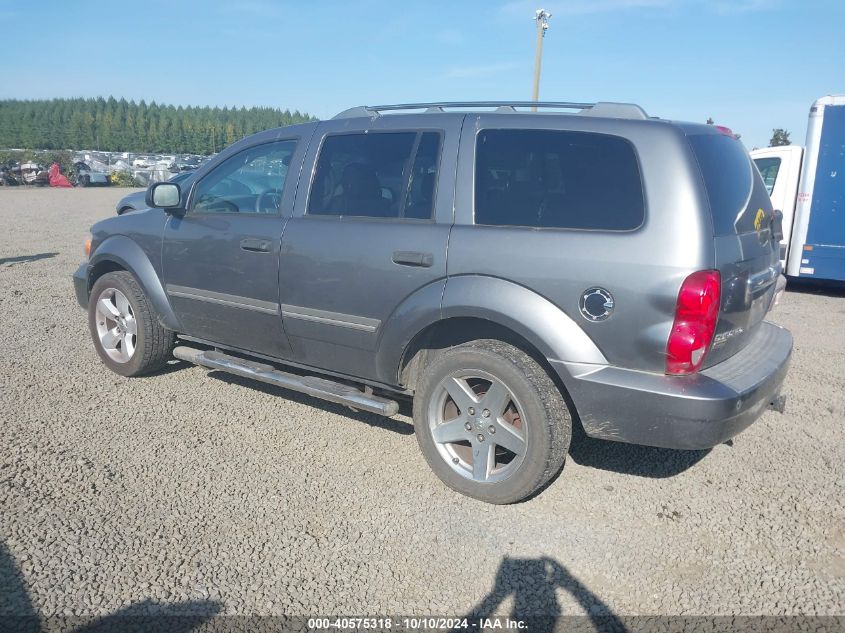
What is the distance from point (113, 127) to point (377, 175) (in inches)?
3675

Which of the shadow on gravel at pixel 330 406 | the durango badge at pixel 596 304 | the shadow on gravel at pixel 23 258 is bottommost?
the shadow on gravel at pixel 330 406

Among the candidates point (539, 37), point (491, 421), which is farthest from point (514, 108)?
point (539, 37)

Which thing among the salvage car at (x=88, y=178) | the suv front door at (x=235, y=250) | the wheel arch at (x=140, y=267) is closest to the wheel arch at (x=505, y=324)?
the suv front door at (x=235, y=250)

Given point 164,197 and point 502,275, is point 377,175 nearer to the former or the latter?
point 502,275

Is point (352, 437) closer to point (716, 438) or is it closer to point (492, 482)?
point (492, 482)

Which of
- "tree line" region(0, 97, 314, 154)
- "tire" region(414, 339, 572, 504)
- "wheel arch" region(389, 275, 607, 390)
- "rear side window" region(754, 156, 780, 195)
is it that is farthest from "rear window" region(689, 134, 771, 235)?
"tree line" region(0, 97, 314, 154)

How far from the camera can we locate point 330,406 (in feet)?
15.6

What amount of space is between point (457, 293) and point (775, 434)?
8.35 ft

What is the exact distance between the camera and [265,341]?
14.3 ft

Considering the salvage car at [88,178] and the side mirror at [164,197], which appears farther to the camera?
the salvage car at [88,178]

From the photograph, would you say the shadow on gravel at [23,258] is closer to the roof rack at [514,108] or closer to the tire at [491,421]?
the roof rack at [514,108]

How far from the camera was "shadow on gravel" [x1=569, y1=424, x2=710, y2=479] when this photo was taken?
13.0ft

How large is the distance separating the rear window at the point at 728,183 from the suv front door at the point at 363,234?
4.10 feet

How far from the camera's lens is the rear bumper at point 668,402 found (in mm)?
2959
